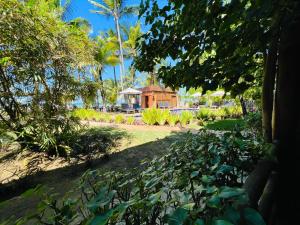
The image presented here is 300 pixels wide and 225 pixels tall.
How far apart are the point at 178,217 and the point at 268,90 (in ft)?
5.71

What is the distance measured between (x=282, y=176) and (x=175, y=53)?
5.14 feet

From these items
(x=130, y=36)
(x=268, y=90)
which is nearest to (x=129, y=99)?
(x=130, y=36)

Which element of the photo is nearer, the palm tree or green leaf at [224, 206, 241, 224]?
green leaf at [224, 206, 241, 224]

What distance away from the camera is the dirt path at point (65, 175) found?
4.48 m

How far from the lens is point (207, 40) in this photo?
193cm

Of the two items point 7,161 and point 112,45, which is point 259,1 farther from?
point 112,45

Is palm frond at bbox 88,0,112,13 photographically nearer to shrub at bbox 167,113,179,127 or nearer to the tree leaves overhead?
shrub at bbox 167,113,179,127

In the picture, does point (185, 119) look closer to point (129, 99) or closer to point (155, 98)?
point (129, 99)

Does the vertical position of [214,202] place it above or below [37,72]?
below

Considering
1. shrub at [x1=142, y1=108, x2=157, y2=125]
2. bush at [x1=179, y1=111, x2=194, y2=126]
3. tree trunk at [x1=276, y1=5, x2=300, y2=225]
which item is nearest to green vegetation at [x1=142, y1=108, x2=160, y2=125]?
shrub at [x1=142, y1=108, x2=157, y2=125]

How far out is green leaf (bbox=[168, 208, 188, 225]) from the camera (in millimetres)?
777

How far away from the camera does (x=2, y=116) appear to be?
6262 millimetres

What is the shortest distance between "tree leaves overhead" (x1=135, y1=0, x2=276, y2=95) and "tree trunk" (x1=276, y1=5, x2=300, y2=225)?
22cm

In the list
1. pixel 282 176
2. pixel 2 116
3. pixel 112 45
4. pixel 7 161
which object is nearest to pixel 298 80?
pixel 282 176
